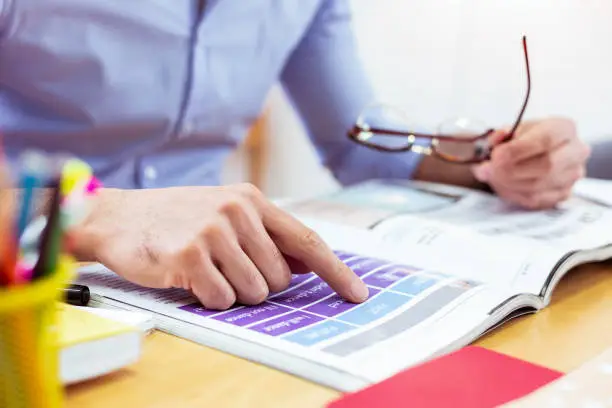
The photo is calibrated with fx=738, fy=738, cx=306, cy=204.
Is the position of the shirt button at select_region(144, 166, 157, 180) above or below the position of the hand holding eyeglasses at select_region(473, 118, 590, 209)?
below

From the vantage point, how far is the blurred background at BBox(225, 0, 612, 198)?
1.42 meters

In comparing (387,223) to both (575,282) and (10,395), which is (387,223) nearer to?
(575,282)

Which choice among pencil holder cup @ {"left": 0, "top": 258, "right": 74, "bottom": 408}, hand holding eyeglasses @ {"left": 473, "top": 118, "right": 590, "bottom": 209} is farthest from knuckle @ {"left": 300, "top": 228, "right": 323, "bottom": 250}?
hand holding eyeglasses @ {"left": 473, "top": 118, "right": 590, "bottom": 209}

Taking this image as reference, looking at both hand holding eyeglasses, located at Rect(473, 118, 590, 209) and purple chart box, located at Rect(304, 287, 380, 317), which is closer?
purple chart box, located at Rect(304, 287, 380, 317)

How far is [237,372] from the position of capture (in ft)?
1.50

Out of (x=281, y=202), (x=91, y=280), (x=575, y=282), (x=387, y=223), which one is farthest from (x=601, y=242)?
(x=91, y=280)

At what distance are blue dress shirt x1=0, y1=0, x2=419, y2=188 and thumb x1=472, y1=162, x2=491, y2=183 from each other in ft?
0.54

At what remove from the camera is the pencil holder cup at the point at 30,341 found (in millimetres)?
270

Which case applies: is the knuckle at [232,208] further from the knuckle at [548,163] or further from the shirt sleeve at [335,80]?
the shirt sleeve at [335,80]

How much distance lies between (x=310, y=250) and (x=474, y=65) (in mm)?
1147

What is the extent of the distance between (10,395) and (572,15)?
138 centimetres

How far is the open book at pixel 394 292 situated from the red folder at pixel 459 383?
0.05 feet

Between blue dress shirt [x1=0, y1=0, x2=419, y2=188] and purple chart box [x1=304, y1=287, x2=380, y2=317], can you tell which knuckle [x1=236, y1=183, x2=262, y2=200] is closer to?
purple chart box [x1=304, y1=287, x2=380, y2=317]

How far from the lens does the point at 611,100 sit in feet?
4.66
